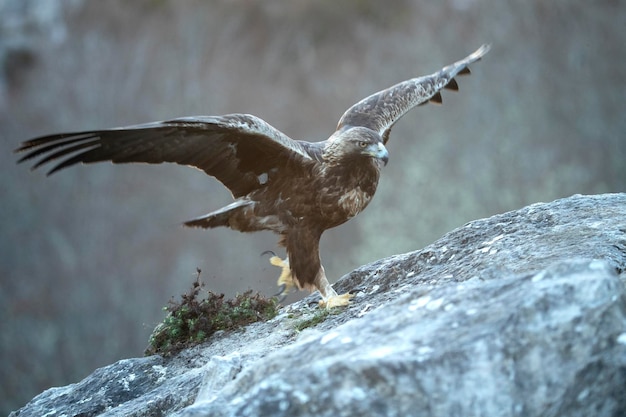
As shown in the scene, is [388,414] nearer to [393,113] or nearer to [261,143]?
[261,143]

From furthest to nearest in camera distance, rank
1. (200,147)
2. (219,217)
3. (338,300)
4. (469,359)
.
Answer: (219,217) < (338,300) < (200,147) < (469,359)

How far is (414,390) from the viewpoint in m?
2.64

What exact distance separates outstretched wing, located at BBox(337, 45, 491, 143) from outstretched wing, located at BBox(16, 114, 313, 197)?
708 mm

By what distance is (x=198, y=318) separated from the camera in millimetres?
5059

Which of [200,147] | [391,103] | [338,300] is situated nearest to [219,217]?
[200,147]

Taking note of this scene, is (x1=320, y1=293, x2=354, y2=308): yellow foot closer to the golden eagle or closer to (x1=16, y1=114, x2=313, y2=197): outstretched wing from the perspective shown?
the golden eagle

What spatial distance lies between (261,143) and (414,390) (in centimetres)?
240

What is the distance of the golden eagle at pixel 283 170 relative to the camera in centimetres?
442

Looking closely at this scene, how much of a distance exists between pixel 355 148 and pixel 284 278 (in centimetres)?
115

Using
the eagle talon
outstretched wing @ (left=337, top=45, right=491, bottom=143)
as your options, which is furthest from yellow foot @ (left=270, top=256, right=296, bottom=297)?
outstretched wing @ (left=337, top=45, right=491, bottom=143)

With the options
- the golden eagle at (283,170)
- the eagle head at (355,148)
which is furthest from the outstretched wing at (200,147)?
the eagle head at (355,148)

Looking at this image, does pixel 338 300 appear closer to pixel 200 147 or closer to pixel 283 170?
pixel 283 170

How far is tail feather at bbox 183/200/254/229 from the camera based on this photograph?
17.0ft

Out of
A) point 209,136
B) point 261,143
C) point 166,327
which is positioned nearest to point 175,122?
point 209,136
